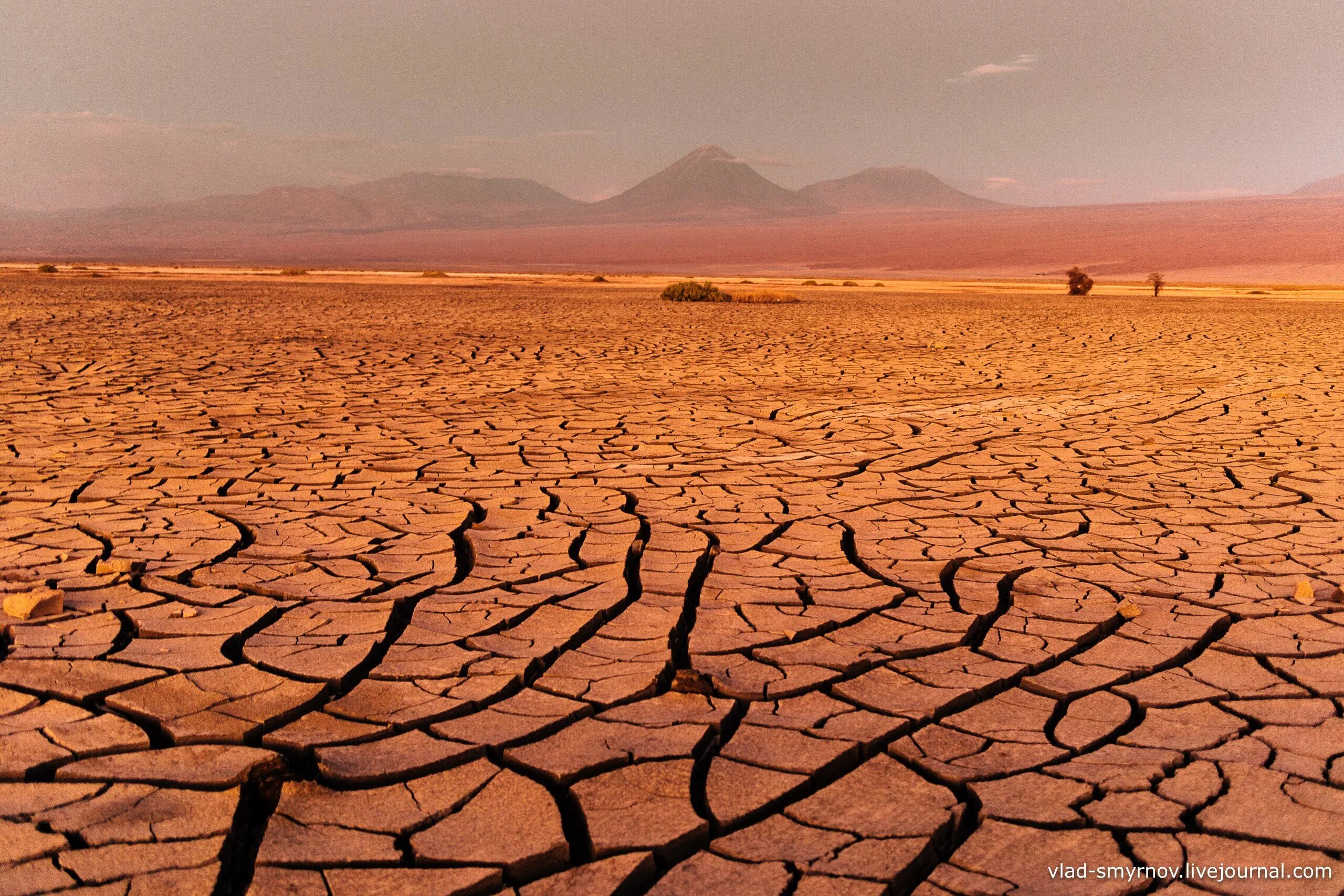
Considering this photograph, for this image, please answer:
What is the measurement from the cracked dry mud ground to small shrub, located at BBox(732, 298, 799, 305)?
1219 centimetres

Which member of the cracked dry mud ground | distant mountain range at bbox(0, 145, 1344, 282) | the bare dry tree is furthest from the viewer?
distant mountain range at bbox(0, 145, 1344, 282)

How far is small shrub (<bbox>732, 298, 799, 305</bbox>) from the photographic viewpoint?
18422mm

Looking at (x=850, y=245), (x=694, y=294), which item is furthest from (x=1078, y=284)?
(x=850, y=245)

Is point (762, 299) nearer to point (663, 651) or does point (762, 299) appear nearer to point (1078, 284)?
point (1078, 284)

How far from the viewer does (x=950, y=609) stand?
116 inches

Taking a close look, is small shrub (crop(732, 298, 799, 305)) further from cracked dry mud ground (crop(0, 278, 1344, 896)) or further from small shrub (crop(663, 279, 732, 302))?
cracked dry mud ground (crop(0, 278, 1344, 896))

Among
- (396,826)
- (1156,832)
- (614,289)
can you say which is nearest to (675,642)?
(396,826)

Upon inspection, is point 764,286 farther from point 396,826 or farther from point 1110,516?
point 396,826

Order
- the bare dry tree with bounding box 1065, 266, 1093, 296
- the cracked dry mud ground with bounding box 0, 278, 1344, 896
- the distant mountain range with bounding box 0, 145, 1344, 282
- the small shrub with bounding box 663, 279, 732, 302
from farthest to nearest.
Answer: the distant mountain range with bounding box 0, 145, 1344, 282 < the bare dry tree with bounding box 1065, 266, 1093, 296 < the small shrub with bounding box 663, 279, 732, 302 < the cracked dry mud ground with bounding box 0, 278, 1344, 896

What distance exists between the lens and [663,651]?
2.62 m

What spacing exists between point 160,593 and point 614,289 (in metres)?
21.7

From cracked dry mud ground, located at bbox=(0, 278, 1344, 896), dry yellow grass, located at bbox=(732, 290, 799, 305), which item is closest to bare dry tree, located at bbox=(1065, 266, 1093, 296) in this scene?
dry yellow grass, located at bbox=(732, 290, 799, 305)

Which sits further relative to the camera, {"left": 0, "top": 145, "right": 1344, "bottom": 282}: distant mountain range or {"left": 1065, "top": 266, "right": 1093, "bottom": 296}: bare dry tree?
{"left": 0, "top": 145, "right": 1344, "bottom": 282}: distant mountain range

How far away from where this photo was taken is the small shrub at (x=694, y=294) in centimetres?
1842
